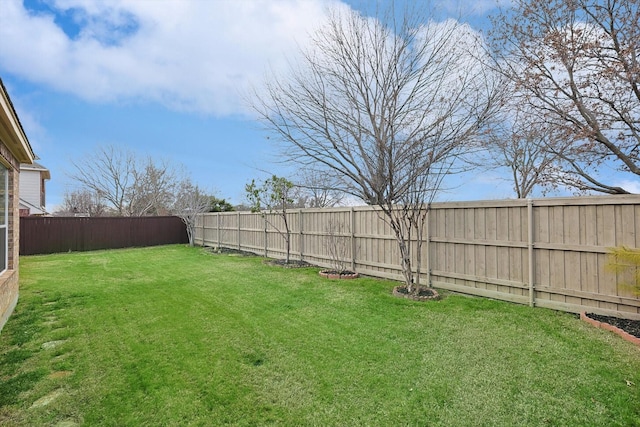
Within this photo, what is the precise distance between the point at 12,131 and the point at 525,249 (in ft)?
22.9

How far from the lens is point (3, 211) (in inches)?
197

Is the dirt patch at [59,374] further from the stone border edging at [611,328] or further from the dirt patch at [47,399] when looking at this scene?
the stone border edging at [611,328]

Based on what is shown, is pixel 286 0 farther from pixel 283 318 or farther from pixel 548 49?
pixel 283 318

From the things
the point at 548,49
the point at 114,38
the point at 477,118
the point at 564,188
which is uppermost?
the point at 114,38

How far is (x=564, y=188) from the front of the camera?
898 centimetres

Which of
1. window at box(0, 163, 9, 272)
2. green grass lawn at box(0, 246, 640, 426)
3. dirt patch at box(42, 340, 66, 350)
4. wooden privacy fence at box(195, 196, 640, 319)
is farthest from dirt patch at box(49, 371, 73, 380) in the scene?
wooden privacy fence at box(195, 196, 640, 319)

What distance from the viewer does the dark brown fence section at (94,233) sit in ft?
42.5

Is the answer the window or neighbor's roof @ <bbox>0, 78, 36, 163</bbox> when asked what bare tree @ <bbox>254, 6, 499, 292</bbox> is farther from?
the window

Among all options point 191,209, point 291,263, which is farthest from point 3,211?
point 191,209

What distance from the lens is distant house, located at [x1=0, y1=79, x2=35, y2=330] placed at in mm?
4188

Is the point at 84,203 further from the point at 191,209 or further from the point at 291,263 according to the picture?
the point at 291,263

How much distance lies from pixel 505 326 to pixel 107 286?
691cm

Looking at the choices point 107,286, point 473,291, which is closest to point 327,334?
point 473,291

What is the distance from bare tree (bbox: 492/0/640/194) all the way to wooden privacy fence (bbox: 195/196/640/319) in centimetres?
400
